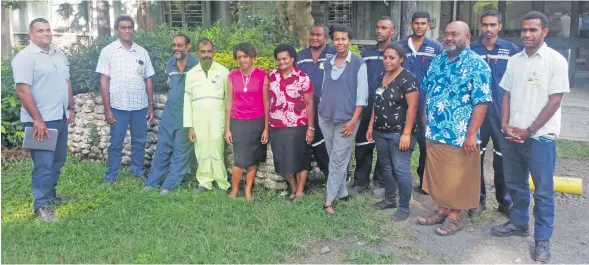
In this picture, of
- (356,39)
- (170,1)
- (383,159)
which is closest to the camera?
(383,159)

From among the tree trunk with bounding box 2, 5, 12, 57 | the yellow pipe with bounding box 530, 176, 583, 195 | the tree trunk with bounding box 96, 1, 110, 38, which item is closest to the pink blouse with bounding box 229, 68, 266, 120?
the yellow pipe with bounding box 530, 176, 583, 195

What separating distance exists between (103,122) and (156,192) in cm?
179

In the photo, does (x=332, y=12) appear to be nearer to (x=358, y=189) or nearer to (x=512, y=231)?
(x=358, y=189)

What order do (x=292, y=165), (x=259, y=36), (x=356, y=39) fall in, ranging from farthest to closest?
(x=356, y=39) → (x=259, y=36) → (x=292, y=165)

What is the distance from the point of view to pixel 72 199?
5.31m

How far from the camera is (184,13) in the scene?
14.0 m

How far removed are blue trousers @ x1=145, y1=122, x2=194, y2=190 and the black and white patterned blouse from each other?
211cm

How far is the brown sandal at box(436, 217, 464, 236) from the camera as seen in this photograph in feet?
14.4

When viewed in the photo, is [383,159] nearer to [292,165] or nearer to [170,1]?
[292,165]

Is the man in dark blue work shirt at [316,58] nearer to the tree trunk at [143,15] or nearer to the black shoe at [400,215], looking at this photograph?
the black shoe at [400,215]

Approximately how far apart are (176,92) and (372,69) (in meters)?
2.05

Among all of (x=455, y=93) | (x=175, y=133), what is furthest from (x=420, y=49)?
(x=175, y=133)

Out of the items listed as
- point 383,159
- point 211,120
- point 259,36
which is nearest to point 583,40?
point 259,36

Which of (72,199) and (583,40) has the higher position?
(583,40)
